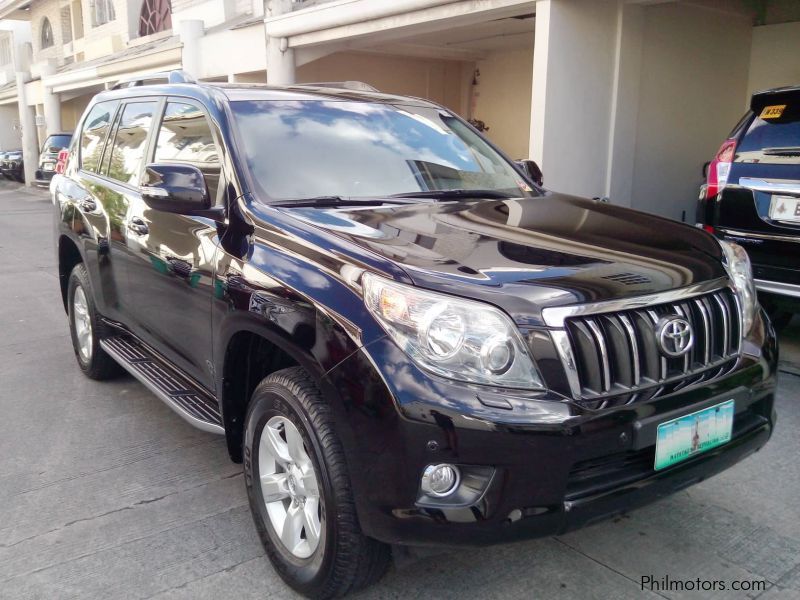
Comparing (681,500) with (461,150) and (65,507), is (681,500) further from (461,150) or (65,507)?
(65,507)

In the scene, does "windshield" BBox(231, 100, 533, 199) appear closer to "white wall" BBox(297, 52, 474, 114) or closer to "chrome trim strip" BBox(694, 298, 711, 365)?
"chrome trim strip" BBox(694, 298, 711, 365)

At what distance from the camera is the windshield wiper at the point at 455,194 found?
3.45 metres

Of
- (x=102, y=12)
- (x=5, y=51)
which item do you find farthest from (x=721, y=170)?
(x=5, y=51)

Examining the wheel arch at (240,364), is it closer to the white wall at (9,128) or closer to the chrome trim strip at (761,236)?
the chrome trim strip at (761,236)

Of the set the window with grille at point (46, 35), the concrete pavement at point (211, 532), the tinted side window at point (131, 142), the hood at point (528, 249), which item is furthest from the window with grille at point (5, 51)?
the hood at point (528, 249)

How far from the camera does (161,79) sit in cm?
442

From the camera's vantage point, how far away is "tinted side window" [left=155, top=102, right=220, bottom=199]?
3.41 metres

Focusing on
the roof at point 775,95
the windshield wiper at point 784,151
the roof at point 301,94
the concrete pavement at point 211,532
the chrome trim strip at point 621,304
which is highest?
the roof at point 775,95

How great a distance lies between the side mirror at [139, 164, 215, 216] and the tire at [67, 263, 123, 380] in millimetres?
1862

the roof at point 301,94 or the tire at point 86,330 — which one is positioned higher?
the roof at point 301,94

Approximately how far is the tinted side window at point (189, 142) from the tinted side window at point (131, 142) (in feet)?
0.82

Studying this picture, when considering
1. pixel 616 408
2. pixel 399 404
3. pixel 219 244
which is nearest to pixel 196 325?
pixel 219 244

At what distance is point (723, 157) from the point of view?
5285mm

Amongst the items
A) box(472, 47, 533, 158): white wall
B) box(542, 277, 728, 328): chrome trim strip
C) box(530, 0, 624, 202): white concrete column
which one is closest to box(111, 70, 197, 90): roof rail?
box(542, 277, 728, 328): chrome trim strip
